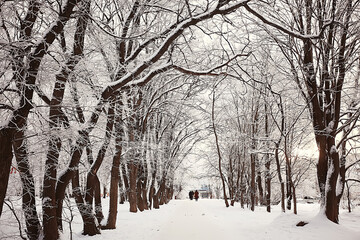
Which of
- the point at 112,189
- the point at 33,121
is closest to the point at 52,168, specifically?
the point at 33,121

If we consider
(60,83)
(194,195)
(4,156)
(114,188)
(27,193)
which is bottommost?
(194,195)

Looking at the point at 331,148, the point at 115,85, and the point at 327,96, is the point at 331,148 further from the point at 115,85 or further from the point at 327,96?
the point at 115,85

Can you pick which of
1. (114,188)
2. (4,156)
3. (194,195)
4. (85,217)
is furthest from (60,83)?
(194,195)

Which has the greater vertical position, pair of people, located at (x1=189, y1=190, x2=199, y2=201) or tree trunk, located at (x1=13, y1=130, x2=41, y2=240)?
tree trunk, located at (x1=13, y1=130, x2=41, y2=240)

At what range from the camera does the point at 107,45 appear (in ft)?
25.2

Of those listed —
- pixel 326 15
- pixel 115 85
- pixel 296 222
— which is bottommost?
pixel 296 222

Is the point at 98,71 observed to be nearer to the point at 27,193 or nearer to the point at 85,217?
the point at 27,193

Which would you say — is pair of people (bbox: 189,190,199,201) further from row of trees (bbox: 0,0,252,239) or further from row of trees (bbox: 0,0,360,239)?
row of trees (bbox: 0,0,252,239)

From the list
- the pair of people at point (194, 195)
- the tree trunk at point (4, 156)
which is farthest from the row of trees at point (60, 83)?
the pair of people at point (194, 195)

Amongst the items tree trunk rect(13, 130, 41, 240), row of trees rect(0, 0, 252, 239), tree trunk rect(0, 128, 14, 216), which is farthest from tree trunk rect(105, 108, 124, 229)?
tree trunk rect(0, 128, 14, 216)

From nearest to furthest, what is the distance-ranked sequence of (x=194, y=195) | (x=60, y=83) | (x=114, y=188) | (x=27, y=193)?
(x=60, y=83) → (x=27, y=193) → (x=114, y=188) → (x=194, y=195)

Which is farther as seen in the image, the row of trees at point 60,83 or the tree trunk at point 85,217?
the tree trunk at point 85,217

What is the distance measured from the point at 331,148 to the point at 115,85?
8038 mm

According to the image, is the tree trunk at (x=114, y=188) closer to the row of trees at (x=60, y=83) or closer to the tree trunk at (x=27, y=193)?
the row of trees at (x=60, y=83)
